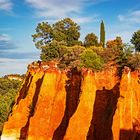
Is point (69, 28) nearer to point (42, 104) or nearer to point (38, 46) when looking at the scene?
point (38, 46)

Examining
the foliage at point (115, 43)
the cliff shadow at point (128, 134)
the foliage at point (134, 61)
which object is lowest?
the cliff shadow at point (128, 134)

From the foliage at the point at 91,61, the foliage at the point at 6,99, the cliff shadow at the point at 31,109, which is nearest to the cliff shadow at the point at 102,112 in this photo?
the cliff shadow at the point at 31,109

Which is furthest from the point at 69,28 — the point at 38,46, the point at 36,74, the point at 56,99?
the point at 56,99

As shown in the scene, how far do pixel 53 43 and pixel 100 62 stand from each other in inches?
804

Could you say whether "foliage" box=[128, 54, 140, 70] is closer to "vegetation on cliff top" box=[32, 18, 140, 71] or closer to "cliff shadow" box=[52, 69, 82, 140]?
"vegetation on cliff top" box=[32, 18, 140, 71]

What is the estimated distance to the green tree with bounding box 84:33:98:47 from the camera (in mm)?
77750

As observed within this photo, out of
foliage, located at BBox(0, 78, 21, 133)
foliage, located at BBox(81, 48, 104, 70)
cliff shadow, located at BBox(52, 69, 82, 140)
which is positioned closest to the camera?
cliff shadow, located at BBox(52, 69, 82, 140)

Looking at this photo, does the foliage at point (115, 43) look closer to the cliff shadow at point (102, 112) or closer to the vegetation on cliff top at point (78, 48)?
the vegetation on cliff top at point (78, 48)

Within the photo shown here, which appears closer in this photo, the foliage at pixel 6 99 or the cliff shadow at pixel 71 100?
the cliff shadow at pixel 71 100

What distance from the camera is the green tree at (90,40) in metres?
77.8

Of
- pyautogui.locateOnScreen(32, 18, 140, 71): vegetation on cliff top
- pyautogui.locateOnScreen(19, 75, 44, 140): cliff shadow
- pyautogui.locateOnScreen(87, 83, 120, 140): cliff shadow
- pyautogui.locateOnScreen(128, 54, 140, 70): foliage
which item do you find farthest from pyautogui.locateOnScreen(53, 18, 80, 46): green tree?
pyautogui.locateOnScreen(87, 83, 120, 140): cliff shadow

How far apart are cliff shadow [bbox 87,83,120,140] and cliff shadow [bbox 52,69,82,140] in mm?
2851

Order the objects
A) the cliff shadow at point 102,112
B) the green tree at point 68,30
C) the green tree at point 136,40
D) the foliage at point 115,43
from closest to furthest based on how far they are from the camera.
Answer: the cliff shadow at point 102,112, the green tree at point 136,40, the foliage at point 115,43, the green tree at point 68,30

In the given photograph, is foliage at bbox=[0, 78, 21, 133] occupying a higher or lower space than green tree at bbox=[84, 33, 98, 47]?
lower
